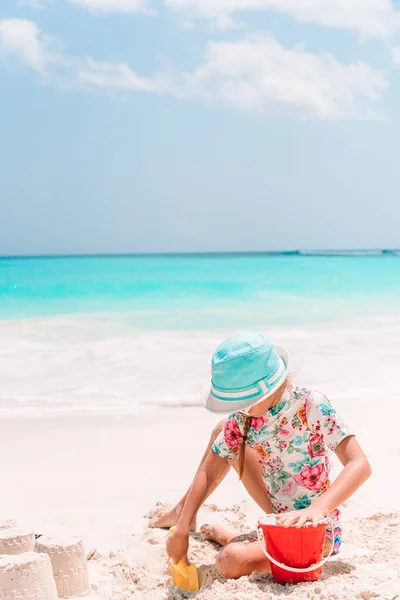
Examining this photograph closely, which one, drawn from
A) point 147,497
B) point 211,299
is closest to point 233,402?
point 147,497

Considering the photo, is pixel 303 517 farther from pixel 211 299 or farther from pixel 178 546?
pixel 211 299

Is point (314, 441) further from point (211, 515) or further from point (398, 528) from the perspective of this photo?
point (211, 515)

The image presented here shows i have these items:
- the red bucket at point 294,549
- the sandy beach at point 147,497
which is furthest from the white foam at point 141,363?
the red bucket at point 294,549

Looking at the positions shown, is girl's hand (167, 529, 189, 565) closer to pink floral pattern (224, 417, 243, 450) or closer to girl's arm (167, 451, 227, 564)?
girl's arm (167, 451, 227, 564)

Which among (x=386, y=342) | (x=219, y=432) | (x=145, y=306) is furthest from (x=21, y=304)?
(x=219, y=432)

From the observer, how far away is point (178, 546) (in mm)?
2604

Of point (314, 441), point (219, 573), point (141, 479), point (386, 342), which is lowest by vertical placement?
point (386, 342)

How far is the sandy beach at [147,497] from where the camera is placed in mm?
2527

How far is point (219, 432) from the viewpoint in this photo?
2926 millimetres

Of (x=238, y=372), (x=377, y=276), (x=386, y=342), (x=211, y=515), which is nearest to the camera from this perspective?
(x=238, y=372)

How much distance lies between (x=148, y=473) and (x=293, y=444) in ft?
5.99

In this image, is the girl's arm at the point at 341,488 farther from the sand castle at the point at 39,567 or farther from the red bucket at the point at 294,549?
the sand castle at the point at 39,567

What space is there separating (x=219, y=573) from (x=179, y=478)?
60.2 inches

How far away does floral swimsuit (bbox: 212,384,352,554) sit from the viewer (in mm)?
2576
